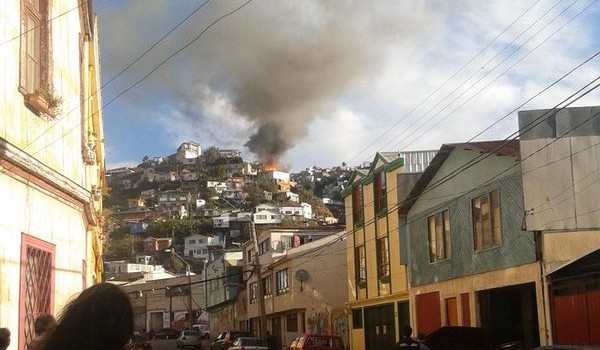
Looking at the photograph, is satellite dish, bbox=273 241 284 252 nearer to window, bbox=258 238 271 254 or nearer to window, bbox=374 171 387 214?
window, bbox=258 238 271 254

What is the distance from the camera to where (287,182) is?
182500 millimetres

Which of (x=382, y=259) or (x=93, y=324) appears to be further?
(x=382, y=259)

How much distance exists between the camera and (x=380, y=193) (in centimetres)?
3322

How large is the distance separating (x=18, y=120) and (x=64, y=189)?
2.10 meters

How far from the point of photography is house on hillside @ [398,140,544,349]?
2162 cm

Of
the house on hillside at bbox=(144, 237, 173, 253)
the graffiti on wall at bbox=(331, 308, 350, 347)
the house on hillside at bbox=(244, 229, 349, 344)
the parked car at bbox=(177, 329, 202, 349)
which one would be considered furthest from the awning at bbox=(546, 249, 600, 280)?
the house on hillside at bbox=(144, 237, 173, 253)

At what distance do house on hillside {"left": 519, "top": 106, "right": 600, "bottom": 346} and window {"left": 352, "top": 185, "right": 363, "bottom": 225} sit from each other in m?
15.6

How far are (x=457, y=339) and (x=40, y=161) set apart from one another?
10.4 meters

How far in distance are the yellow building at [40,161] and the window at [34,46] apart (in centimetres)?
1

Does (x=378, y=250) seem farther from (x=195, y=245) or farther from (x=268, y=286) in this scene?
(x=195, y=245)

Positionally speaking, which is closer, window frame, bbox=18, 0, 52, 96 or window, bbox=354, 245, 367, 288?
window frame, bbox=18, 0, 52, 96

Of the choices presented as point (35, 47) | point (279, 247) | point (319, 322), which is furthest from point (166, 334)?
point (35, 47)

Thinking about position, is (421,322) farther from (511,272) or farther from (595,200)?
(595,200)

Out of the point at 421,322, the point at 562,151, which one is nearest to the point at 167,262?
the point at 421,322
